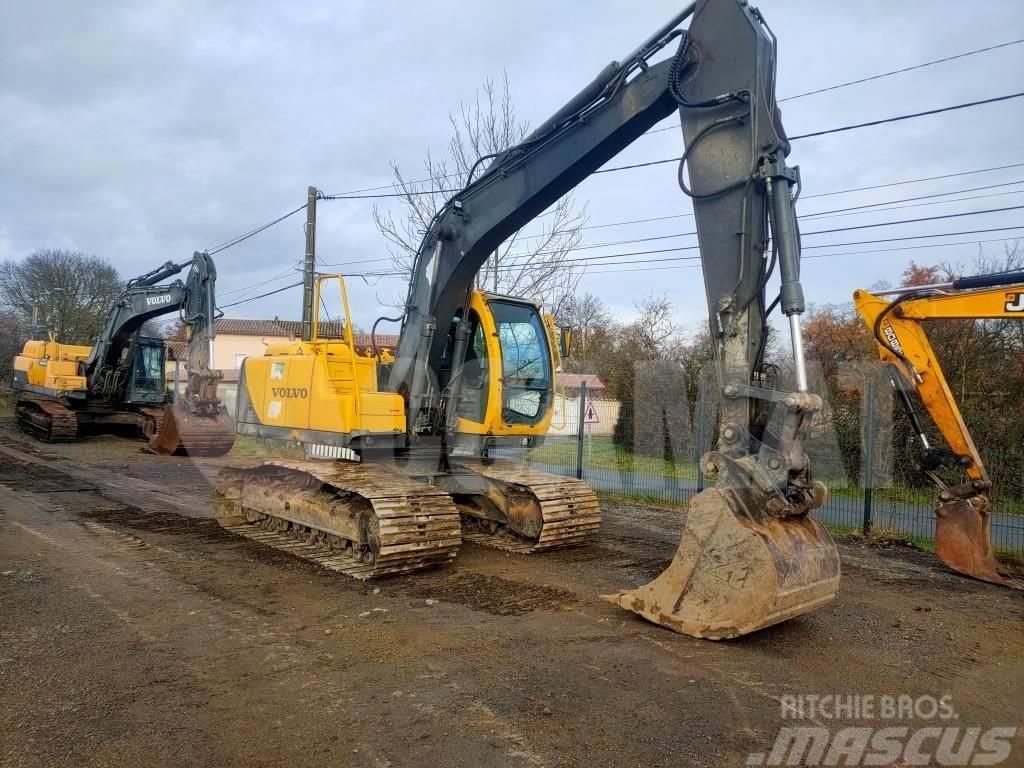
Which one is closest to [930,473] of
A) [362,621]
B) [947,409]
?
[947,409]

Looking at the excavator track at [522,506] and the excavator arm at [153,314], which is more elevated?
the excavator arm at [153,314]

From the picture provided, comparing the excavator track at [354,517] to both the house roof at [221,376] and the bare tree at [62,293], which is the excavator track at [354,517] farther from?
the bare tree at [62,293]

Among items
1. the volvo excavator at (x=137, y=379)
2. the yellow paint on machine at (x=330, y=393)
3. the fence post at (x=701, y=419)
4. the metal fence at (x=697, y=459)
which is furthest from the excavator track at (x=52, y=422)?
the fence post at (x=701, y=419)

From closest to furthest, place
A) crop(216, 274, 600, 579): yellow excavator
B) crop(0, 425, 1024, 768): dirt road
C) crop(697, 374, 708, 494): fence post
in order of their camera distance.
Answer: crop(0, 425, 1024, 768): dirt road, crop(216, 274, 600, 579): yellow excavator, crop(697, 374, 708, 494): fence post

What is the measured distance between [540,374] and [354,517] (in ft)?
7.91

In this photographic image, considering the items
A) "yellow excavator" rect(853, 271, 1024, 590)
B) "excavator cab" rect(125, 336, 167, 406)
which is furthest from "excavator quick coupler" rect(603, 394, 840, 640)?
"excavator cab" rect(125, 336, 167, 406)

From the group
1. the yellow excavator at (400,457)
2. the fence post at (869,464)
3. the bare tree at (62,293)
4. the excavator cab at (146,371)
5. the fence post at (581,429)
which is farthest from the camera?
the bare tree at (62,293)

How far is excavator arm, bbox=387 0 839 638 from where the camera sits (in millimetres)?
4156

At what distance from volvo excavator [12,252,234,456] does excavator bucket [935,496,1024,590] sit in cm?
1372

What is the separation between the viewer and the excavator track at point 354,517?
5957mm

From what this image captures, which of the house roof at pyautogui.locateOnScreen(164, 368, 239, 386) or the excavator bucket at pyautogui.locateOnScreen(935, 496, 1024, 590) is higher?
the house roof at pyautogui.locateOnScreen(164, 368, 239, 386)

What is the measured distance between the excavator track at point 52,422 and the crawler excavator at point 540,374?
12.2m

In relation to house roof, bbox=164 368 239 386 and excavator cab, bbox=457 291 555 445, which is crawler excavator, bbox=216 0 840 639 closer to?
excavator cab, bbox=457 291 555 445

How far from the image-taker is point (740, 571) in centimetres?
413
